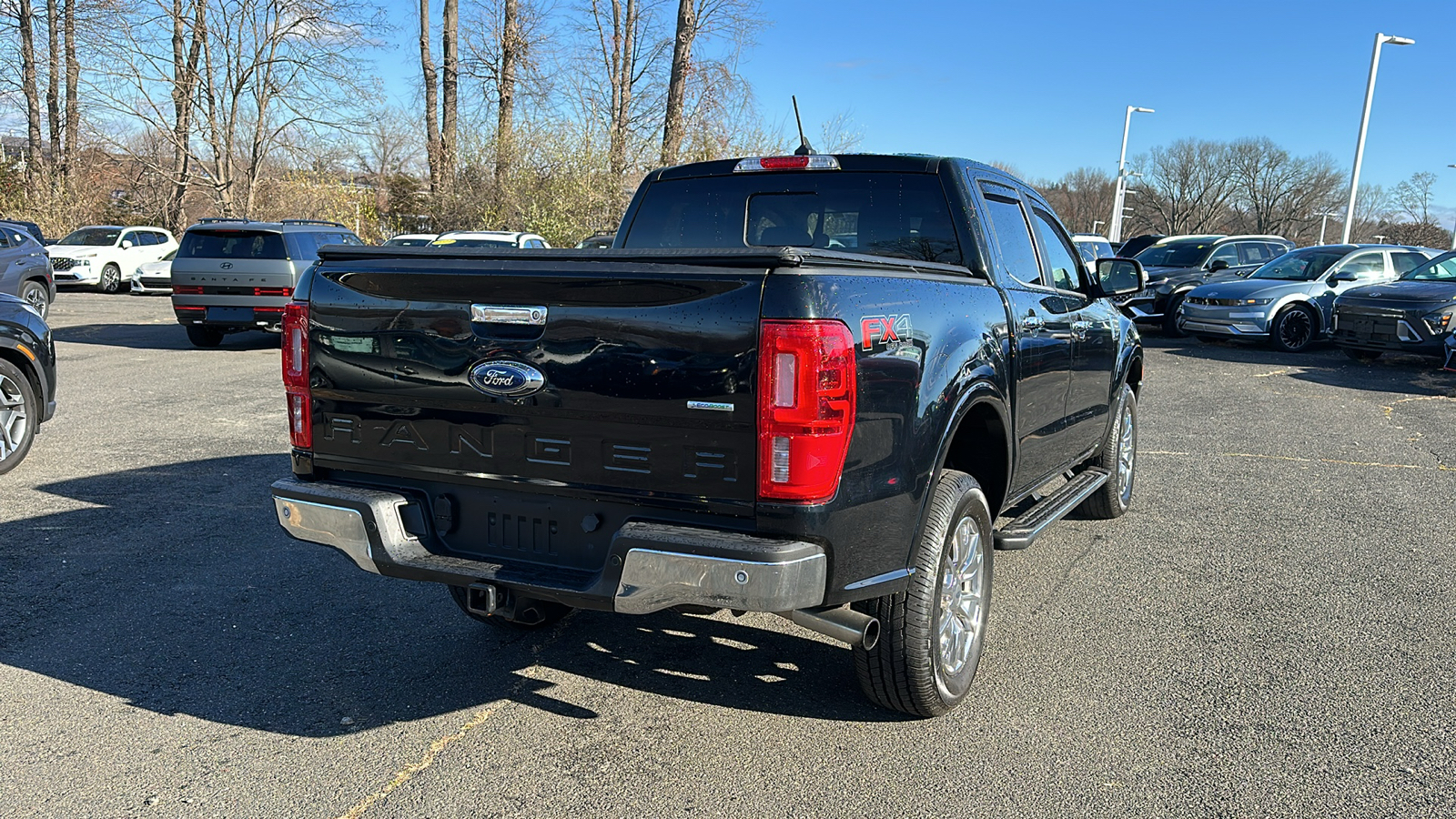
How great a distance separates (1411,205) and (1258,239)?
51910 mm

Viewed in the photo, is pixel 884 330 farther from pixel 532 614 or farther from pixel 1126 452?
pixel 1126 452

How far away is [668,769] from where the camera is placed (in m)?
3.36

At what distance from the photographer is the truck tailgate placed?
9.68 feet

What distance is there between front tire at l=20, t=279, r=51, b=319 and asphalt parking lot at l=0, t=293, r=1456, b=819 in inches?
496

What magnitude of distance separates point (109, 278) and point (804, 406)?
2753 centimetres

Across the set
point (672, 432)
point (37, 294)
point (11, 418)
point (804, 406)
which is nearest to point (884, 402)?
point (804, 406)

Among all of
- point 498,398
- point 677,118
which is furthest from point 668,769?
point 677,118

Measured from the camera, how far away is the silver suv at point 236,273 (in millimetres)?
14438

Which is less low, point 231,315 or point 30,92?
point 30,92

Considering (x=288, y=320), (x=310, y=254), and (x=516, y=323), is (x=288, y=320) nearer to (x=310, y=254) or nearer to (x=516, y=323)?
(x=516, y=323)

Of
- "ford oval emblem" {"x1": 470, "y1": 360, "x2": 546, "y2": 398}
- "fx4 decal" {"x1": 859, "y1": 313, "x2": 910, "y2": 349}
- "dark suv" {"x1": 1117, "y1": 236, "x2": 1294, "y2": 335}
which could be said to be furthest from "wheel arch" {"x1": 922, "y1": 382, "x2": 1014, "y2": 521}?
"dark suv" {"x1": 1117, "y1": 236, "x2": 1294, "y2": 335}

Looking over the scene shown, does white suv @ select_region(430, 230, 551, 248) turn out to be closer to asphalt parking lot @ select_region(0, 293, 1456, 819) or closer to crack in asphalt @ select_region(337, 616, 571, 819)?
asphalt parking lot @ select_region(0, 293, 1456, 819)

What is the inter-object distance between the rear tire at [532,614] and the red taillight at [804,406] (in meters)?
1.65

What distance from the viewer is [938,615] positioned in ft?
11.6
